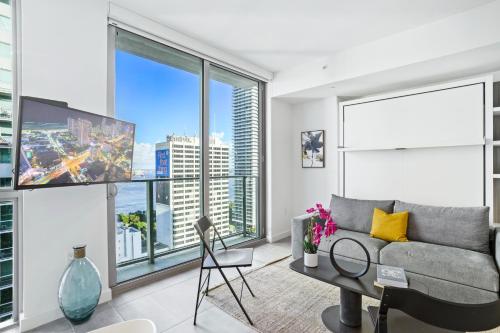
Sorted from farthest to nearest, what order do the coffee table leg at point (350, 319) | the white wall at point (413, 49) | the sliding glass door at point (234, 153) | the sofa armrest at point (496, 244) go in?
the sliding glass door at point (234, 153)
the white wall at point (413, 49)
the sofa armrest at point (496, 244)
the coffee table leg at point (350, 319)

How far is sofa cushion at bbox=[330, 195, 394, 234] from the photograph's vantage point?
3164 mm

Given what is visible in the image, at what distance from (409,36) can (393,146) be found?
1.29m

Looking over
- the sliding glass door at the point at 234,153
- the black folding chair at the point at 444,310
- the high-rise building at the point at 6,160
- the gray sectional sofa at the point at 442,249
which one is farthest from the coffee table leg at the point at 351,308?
the high-rise building at the point at 6,160

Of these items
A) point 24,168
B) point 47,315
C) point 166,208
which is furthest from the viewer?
point 166,208

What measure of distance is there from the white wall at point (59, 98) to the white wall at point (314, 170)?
10.2 ft

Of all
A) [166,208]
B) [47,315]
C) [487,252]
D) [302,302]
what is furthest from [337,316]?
[47,315]

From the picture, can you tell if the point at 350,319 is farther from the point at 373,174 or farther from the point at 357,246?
the point at 373,174

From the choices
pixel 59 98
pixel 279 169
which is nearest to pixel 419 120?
pixel 279 169

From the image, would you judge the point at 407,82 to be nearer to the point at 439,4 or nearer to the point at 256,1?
the point at 439,4

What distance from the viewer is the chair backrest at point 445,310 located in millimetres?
990

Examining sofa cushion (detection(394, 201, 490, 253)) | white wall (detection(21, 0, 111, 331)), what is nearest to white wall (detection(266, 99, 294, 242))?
sofa cushion (detection(394, 201, 490, 253))

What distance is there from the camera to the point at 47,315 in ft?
6.83

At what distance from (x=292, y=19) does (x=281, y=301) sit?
286 centimetres

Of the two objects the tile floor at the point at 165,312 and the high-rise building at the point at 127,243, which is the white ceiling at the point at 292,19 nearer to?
the high-rise building at the point at 127,243
